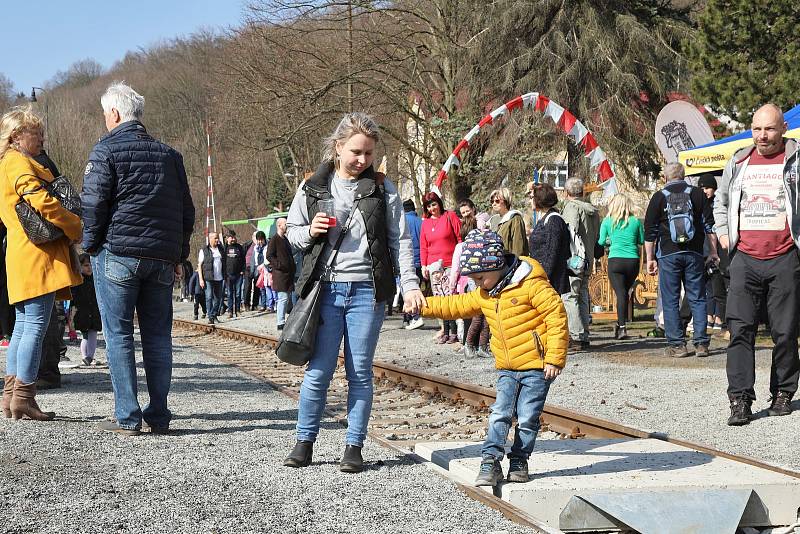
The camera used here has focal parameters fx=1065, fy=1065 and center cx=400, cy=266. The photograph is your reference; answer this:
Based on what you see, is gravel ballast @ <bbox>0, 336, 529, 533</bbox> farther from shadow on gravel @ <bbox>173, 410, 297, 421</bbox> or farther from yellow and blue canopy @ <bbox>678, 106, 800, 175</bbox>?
yellow and blue canopy @ <bbox>678, 106, 800, 175</bbox>

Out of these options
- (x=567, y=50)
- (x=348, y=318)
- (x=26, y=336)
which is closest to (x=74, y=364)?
(x=26, y=336)

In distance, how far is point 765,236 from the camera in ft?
25.8

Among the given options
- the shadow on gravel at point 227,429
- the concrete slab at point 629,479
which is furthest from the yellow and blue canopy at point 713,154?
the concrete slab at point 629,479

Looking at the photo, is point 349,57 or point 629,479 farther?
point 349,57

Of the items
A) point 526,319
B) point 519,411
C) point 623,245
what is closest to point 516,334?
point 526,319

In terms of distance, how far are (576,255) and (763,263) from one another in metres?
4.96

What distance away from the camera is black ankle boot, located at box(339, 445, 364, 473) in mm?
5914

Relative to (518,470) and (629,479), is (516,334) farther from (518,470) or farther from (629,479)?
(629,479)

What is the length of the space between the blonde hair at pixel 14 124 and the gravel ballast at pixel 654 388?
4817mm

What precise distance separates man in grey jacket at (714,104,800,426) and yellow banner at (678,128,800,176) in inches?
269

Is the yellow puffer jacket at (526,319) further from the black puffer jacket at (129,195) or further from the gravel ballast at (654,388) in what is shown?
the black puffer jacket at (129,195)

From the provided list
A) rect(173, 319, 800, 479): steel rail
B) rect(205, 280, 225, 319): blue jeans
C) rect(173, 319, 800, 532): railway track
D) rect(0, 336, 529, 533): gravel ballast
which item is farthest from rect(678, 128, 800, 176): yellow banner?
rect(205, 280, 225, 319): blue jeans

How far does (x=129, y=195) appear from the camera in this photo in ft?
22.6

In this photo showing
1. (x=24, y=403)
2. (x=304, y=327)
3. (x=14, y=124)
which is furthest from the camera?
(x=24, y=403)
